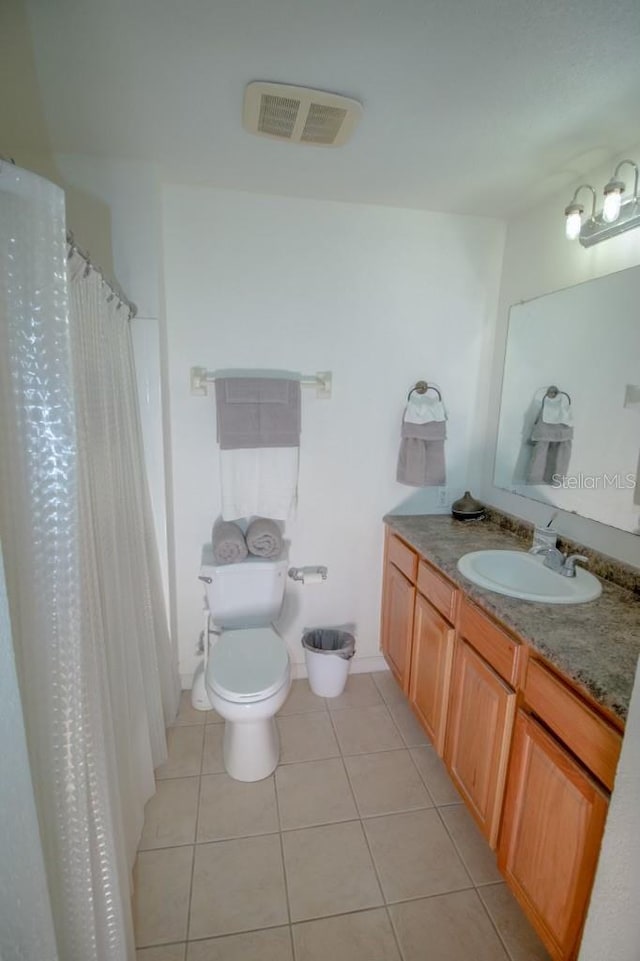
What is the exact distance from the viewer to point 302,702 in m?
2.14

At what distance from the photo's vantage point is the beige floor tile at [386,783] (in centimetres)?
162

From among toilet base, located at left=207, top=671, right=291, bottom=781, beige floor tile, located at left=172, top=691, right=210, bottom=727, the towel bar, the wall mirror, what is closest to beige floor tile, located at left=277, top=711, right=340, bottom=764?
toilet base, located at left=207, top=671, right=291, bottom=781

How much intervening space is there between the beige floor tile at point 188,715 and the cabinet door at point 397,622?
93cm

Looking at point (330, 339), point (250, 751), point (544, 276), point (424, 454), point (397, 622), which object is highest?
point (544, 276)

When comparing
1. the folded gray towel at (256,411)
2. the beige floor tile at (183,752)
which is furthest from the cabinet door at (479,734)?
the folded gray towel at (256,411)

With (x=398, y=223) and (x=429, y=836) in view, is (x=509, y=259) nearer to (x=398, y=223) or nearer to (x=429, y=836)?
(x=398, y=223)

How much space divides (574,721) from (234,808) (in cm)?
126

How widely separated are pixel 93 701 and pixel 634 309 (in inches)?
75.6

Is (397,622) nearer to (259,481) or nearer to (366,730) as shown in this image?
(366,730)

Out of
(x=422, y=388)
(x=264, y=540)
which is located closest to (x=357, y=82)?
(x=422, y=388)

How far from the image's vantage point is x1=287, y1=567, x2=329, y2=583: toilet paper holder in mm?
2146

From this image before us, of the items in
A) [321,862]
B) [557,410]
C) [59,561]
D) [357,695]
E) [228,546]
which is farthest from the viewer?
[357,695]

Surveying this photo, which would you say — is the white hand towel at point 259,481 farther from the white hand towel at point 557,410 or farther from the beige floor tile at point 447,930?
the beige floor tile at point 447,930

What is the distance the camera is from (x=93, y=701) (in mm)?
924
